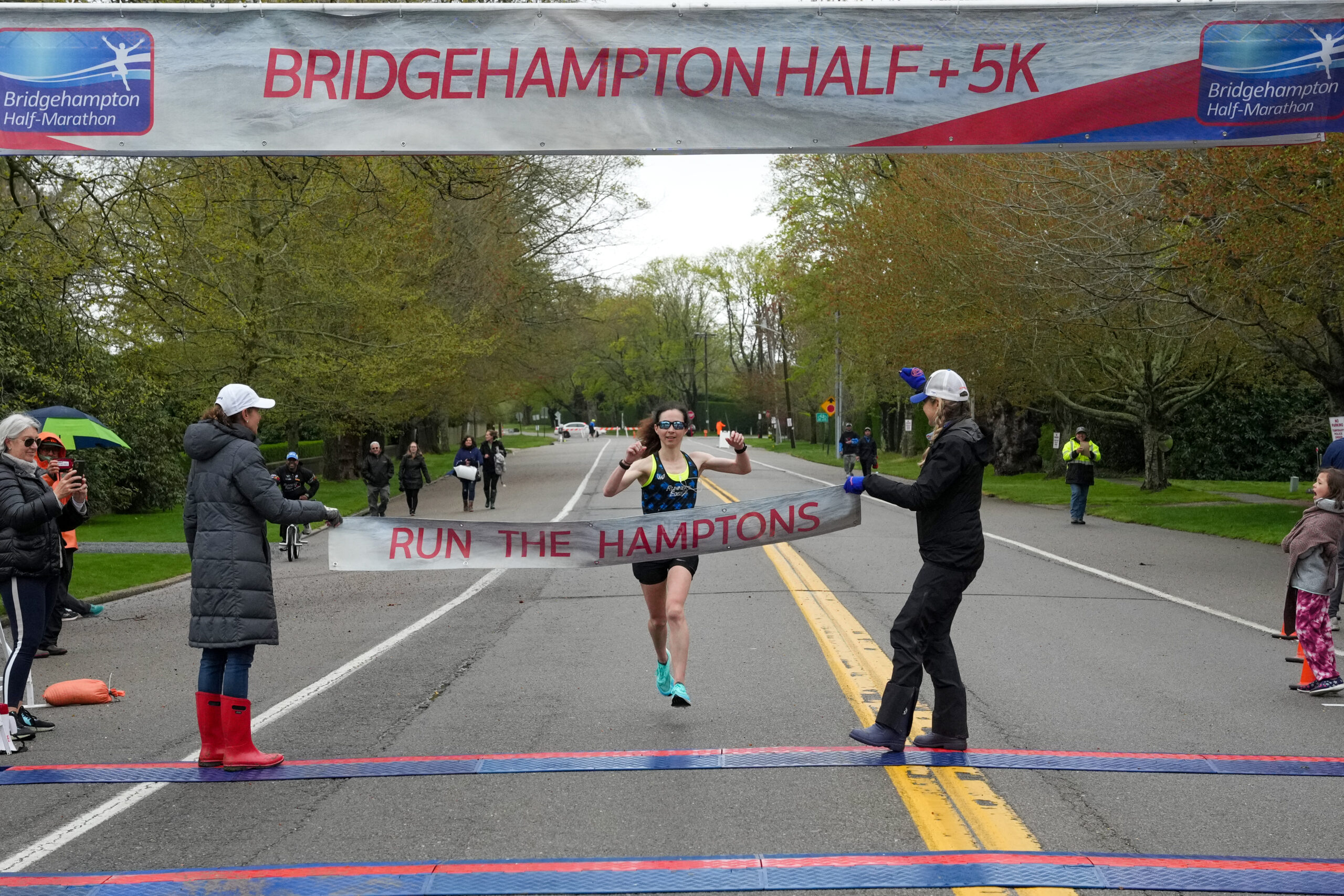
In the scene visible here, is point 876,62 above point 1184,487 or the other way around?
above

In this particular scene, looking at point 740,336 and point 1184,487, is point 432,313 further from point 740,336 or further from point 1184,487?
point 740,336

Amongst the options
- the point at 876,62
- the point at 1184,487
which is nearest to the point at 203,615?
the point at 876,62

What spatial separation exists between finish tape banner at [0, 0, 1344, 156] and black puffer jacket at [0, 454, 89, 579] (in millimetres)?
2213

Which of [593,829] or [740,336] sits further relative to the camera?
[740,336]

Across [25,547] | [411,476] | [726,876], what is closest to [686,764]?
[726,876]

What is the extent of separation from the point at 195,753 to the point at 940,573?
4159mm

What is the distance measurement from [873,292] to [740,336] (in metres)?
79.7

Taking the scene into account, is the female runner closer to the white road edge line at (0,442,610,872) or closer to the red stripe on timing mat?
the white road edge line at (0,442,610,872)

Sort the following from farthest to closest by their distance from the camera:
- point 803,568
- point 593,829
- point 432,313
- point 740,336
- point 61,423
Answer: point 740,336 < point 432,313 < point 803,568 < point 61,423 < point 593,829

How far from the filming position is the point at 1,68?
8070mm

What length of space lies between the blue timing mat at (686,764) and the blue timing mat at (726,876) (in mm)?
1284

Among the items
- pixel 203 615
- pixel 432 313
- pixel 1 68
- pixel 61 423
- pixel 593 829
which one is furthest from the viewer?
pixel 432 313

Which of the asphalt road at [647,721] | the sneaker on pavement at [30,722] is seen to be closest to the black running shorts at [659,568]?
the asphalt road at [647,721]

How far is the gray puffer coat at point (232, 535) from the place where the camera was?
6273mm
